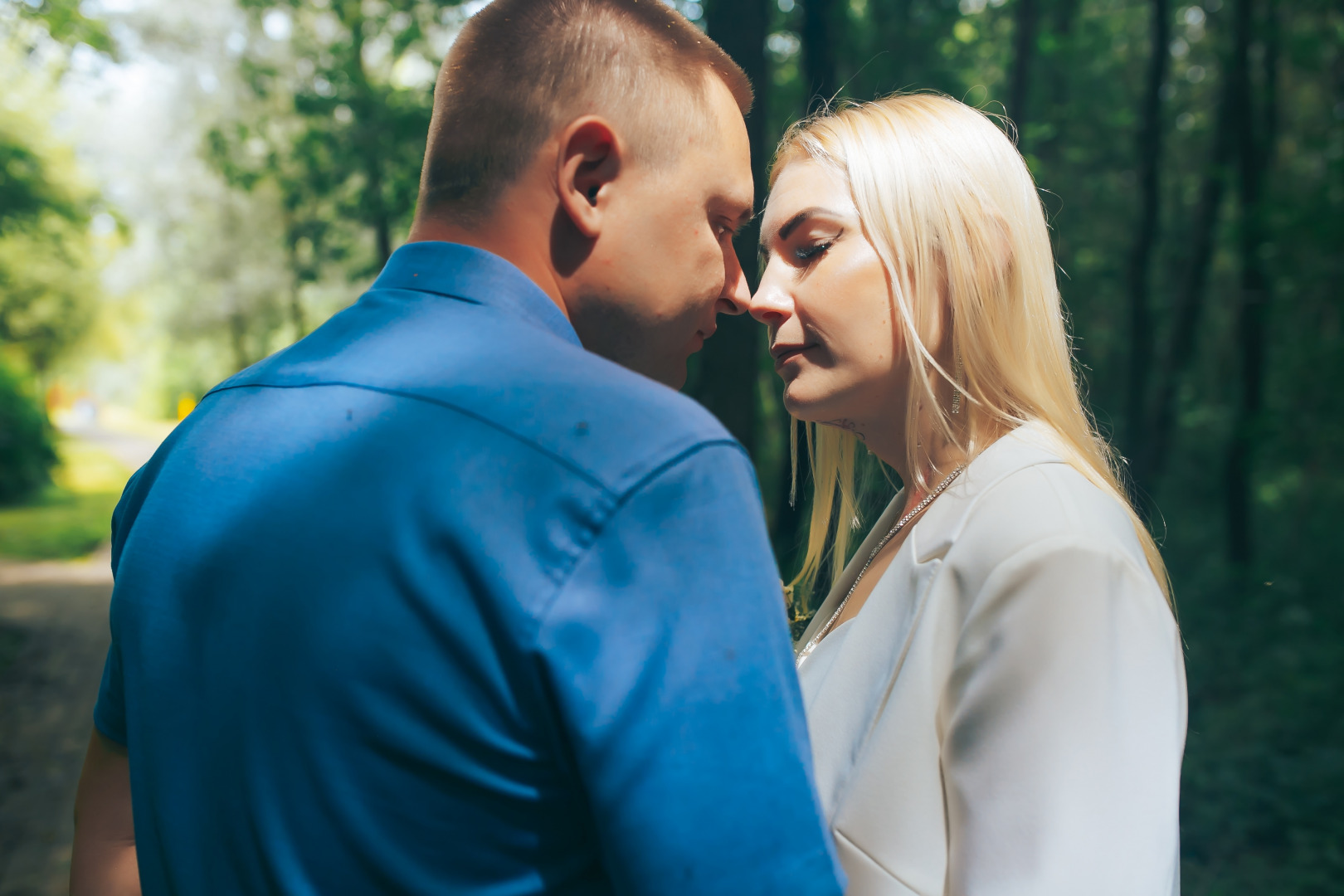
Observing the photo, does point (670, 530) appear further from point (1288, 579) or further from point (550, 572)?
point (1288, 579)

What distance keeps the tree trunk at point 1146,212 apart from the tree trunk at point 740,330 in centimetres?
701

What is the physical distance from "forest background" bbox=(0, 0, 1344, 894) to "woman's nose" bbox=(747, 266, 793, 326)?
130cm

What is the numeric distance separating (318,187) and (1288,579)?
15.0m

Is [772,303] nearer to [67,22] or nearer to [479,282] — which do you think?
[479,282]

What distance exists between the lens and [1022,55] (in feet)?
29.8

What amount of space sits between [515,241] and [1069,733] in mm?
1042

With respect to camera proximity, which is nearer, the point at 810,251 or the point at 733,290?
the point at 733,290

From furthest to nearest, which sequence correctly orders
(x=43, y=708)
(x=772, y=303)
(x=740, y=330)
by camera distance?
1. (x=43, y=708)
2. (x=740, y=330)
3. (x=772, y=303)

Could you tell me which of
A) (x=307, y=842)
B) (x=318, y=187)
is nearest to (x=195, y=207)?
(x=318, y=187)

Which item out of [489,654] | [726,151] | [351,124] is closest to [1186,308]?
[351,124]

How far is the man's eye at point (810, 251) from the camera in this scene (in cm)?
175

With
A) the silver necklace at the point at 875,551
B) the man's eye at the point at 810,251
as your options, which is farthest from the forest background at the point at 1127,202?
the man's eye at the point at 810,251

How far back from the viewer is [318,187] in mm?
12938

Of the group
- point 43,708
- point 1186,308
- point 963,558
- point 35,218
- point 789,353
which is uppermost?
point 789,353
